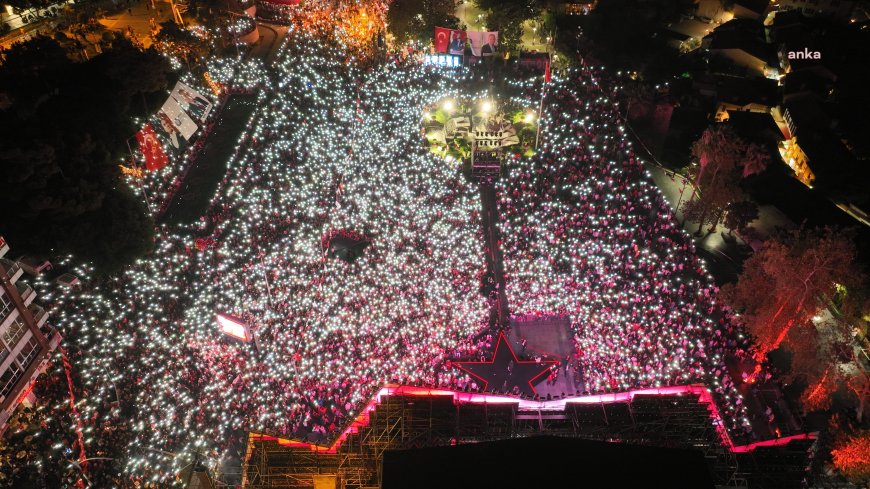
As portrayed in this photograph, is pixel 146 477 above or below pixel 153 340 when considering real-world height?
below

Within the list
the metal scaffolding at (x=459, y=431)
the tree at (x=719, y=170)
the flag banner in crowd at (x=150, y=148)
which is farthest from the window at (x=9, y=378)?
the tree at (x=719, y=170)

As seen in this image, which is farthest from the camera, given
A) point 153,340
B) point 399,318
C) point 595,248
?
point 595,248

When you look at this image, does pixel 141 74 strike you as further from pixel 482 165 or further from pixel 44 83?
pixel 482 165

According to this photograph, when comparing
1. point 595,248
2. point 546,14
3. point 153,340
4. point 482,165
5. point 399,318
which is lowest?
point 153,340

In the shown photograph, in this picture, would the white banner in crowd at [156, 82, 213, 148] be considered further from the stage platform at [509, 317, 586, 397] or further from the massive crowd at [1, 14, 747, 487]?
the stage platform at [509, 317, 586, 397]

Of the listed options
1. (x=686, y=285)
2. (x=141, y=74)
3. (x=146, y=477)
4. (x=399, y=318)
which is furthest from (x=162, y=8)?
(x=686, y=285)

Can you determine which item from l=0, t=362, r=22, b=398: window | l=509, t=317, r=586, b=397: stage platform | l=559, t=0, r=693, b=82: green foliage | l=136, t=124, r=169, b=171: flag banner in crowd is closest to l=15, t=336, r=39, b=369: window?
l=0, t=362, r=22, b=398: window

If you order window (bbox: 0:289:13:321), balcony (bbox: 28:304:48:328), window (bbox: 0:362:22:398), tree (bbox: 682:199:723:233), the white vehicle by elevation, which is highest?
tree (bbox: 682:199:723:233)
